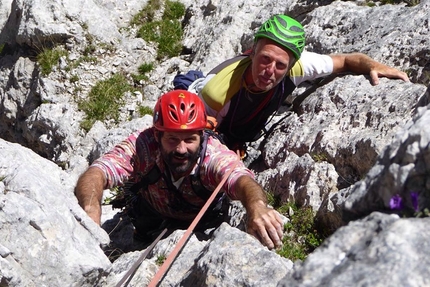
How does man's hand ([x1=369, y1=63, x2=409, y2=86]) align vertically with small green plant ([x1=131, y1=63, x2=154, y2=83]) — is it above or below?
above

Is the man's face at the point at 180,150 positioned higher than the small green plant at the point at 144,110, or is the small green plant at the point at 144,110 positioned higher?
the man's face at the point at 180,150

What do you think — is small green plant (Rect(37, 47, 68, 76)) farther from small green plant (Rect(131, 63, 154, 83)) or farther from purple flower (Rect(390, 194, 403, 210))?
purple flower (Rect(390, 194, 403, 210))

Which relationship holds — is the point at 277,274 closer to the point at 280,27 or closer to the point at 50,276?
the point at 50,276

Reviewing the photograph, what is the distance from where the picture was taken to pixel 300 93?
9305 millimetres

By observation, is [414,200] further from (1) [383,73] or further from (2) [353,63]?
(2) [353,63]

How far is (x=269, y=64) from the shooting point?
788cm

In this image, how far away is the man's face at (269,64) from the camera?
788cm

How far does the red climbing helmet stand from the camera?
6910 mm

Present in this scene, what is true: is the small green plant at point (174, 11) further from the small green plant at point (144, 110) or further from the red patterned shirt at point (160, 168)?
the red patterned shirt at point (160, 168)

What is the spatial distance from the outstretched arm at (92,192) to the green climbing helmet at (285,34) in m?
2.89

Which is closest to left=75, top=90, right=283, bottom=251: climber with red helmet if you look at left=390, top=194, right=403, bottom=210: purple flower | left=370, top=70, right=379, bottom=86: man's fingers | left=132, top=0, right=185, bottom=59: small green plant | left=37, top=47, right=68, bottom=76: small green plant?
left=370, top=70, right=379, bottom=86: man's fingers

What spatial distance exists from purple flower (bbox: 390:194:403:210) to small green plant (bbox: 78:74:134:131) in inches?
371

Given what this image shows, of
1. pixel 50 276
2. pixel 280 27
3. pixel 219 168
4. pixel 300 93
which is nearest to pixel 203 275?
pixel 50 276

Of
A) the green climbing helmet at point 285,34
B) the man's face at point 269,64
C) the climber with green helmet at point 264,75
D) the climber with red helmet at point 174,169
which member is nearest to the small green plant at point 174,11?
the climber with green helmet at point 264,75
